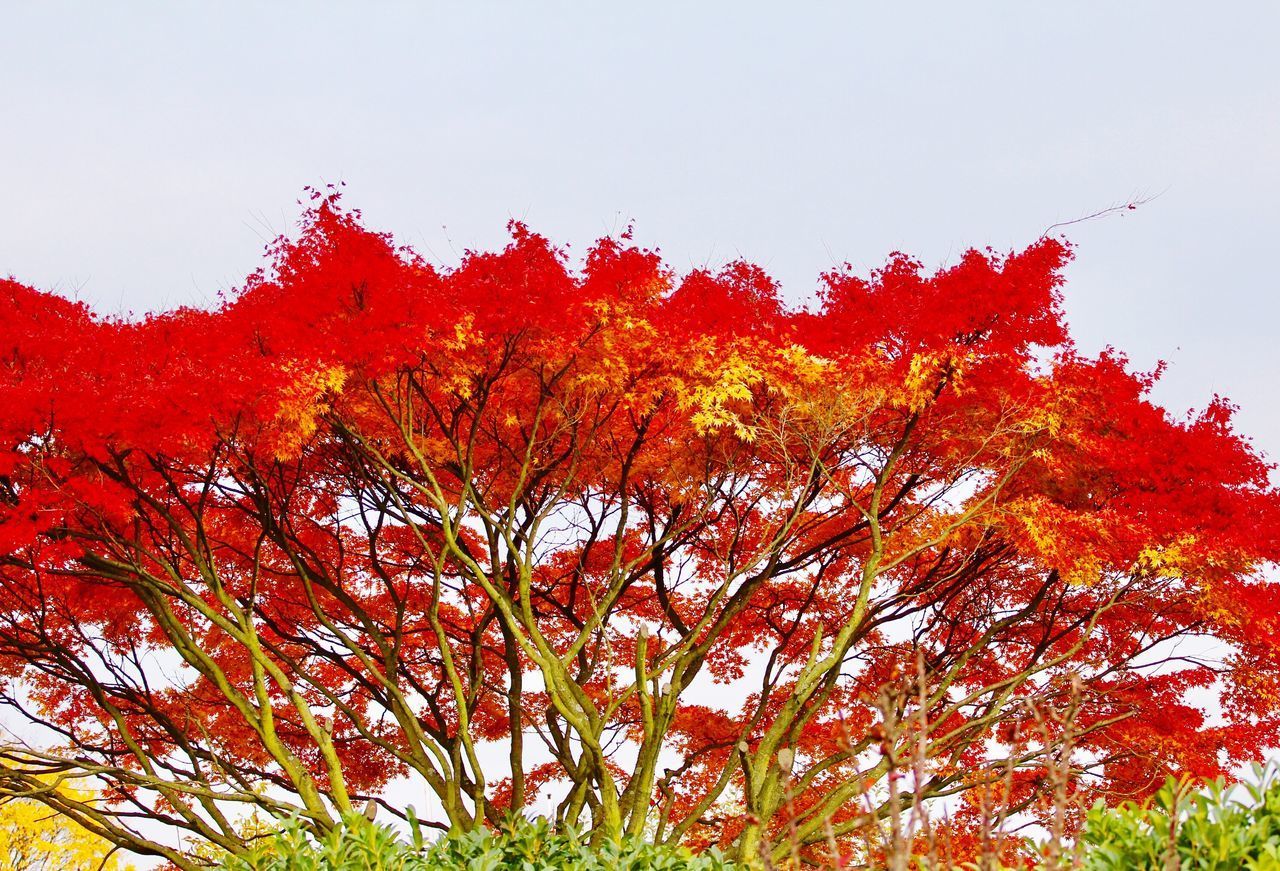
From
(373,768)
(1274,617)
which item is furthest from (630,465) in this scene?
(1274,617)

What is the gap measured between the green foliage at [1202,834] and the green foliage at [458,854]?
3.52m

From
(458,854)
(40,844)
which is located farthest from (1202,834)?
(40,844)

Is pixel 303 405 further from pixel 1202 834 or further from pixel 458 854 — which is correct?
pixel 1202 834

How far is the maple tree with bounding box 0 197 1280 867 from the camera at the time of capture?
12.8m

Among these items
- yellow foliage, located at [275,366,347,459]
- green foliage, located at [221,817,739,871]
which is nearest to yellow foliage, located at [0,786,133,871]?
yellow foliage, located at [275,366,347,459]

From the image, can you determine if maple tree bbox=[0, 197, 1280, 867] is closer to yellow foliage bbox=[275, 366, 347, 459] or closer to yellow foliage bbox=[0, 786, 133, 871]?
yellow foliage bbox=[275, 366, 347, 459]

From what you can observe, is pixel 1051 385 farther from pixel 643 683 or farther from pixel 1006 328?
pixel 643 683

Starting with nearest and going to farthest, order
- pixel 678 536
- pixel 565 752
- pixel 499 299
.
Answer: pixel 499 299
pixel 565 752
pixel 678 536

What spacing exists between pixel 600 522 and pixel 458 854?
27.3 ft

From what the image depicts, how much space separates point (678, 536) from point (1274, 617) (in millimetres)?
7582

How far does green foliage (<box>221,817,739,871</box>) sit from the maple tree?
3.57 meters

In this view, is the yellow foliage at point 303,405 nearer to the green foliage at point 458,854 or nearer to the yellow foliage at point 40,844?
the green foliage at point 458,854

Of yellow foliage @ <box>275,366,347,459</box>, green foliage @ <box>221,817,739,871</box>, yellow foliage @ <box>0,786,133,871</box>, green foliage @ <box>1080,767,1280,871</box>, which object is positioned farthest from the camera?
yellow foliage @ <box>0,786,133,871</box>

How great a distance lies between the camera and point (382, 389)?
13.8 meters
